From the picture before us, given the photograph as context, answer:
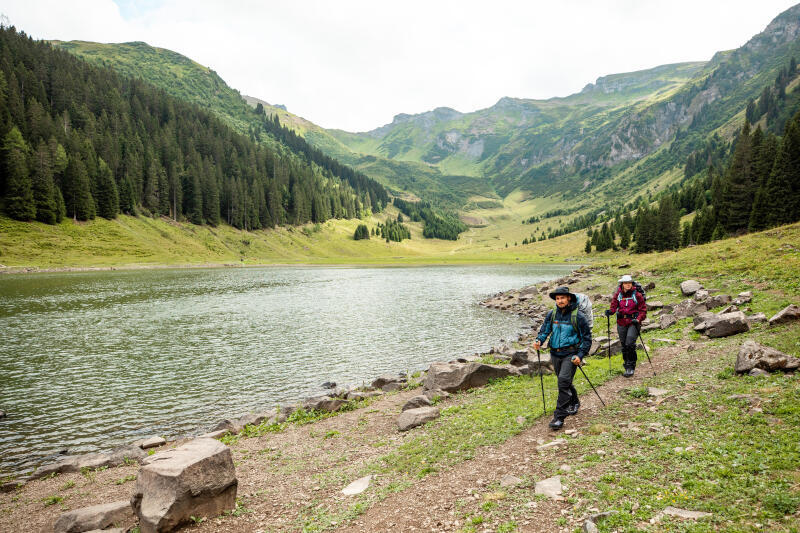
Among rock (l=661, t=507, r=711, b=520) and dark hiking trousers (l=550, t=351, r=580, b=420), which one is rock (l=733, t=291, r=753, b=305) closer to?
dark hiking trousers (l=550, t=351, r=580, b=420)

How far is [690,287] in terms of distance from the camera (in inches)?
1208

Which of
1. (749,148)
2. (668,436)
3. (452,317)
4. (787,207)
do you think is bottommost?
(452,317)

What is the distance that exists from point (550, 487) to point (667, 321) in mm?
20882

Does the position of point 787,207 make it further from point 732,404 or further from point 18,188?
point 18,188

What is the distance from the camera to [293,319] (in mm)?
46531

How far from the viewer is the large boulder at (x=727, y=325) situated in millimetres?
18312

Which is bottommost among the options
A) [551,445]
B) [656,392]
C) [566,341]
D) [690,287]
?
[551,445]

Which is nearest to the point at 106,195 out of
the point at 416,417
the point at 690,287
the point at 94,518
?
the point at 94,518

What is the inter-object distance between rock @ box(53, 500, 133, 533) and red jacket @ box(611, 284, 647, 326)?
18958 millimetres

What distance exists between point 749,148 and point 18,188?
16511cm

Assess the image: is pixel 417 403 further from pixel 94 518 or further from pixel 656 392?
pixel 94 518

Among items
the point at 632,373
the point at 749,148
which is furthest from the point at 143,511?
the point at 749,148

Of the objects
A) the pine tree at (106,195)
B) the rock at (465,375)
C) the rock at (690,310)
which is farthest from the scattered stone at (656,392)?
the pine tree at (106,195)

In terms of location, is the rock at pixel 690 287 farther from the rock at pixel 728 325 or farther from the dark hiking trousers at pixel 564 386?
the dark hiking trousers at pixel 564 386
